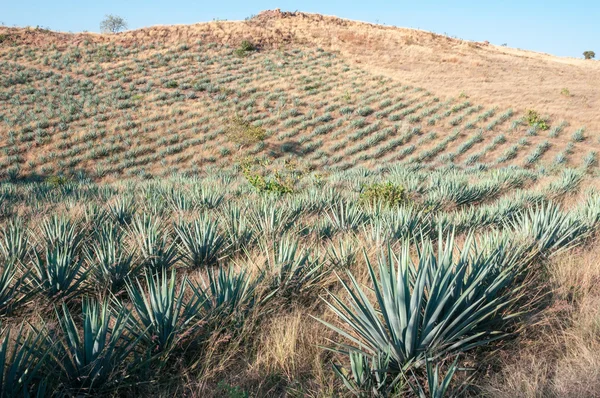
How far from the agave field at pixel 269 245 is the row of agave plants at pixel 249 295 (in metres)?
0.02

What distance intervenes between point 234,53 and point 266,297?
35.9 m

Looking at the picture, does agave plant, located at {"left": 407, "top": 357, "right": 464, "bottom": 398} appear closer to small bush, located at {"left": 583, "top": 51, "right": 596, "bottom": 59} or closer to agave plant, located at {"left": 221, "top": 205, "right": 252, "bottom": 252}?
agave plant, located at {"left": 221, "top": 205, "right": 252, "bottom": 252}

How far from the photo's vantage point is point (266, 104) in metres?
25.9

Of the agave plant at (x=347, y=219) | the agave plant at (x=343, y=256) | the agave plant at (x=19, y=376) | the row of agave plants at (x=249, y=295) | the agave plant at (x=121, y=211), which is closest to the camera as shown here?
the agave plant at (x=19, y=376)

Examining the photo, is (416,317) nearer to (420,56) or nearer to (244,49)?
(244,49)

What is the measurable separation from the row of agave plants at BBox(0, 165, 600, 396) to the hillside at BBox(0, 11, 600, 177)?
13772 millimetres

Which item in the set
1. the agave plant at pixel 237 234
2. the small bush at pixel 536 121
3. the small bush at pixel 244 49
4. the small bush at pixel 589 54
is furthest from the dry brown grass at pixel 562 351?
the small bush at pixel 589 54

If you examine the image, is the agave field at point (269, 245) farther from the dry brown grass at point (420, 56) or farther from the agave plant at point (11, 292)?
the dry brown grass at point (420, 56)

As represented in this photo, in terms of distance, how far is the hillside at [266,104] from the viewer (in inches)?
762

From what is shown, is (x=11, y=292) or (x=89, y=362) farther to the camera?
(x=11, y=292)

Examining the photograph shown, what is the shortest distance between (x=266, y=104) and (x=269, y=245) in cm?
2221

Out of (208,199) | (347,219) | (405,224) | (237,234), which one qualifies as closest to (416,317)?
(405,224)

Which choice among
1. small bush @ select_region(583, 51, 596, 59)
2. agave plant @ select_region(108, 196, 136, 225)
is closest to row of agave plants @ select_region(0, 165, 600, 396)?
agave plant @ select_region(108, 196, 136, 225)

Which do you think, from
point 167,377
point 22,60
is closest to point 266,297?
point 167,377
